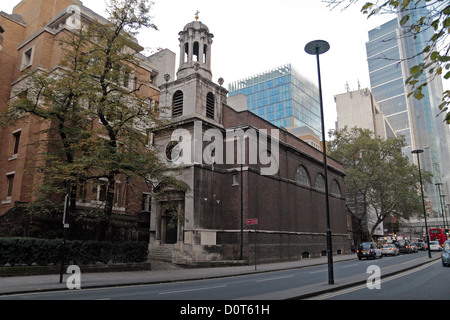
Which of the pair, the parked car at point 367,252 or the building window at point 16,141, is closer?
the building window at point 16,141

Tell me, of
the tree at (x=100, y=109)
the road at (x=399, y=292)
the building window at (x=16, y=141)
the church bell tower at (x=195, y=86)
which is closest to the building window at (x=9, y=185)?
the building window at (x=16, y=141)

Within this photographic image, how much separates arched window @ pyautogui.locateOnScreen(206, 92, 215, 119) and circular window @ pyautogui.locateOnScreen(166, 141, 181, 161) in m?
3.99

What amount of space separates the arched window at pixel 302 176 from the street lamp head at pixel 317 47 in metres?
23.1

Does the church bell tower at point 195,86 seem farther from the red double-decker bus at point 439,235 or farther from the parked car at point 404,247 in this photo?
the red double-decker bus at point 439,235

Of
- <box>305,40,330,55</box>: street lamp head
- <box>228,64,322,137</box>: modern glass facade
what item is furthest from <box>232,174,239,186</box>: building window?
<box>228,64,322,137</box>: modern glass facade

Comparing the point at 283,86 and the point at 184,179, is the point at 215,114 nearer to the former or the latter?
the point at 184,179

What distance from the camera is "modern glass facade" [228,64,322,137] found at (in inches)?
4321

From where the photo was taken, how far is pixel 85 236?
24.0m

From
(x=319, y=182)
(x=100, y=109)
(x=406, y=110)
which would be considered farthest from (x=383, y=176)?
(x=406, y=110)

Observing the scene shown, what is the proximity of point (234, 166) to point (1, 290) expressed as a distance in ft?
66.5

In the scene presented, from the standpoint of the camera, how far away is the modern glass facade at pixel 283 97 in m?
110

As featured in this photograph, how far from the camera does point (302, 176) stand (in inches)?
1483
